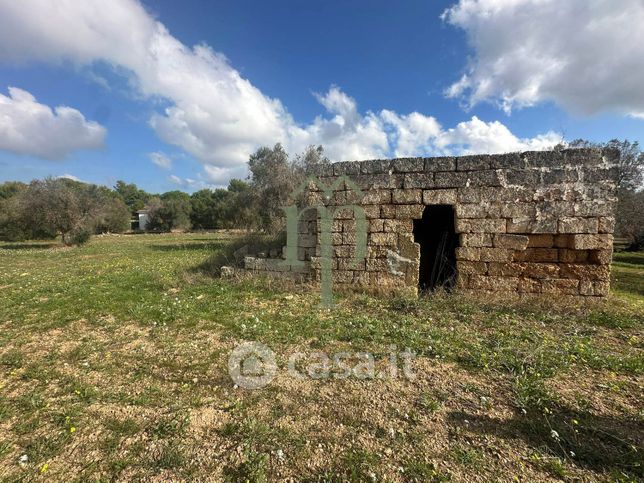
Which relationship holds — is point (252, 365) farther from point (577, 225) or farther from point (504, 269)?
point (577, 225)

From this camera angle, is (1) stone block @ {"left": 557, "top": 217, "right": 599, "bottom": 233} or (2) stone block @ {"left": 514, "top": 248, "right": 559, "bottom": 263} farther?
(2) stone block @ {"left": 514, "top": 248, "right": 559, "bottom": 263}

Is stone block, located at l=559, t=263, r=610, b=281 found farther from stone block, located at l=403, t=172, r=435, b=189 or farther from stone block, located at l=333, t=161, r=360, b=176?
stone block, located at l=333, t=161, r=360, b=176

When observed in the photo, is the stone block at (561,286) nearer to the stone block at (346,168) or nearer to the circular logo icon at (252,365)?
the stone block at (346,168)

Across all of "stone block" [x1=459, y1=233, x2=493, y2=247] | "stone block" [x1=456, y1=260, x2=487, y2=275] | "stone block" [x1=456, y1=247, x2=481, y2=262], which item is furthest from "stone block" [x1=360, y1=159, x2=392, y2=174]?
"stone block" [x1=456, y1=260, x2=487, y2=275]

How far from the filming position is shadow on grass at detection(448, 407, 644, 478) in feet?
7.95

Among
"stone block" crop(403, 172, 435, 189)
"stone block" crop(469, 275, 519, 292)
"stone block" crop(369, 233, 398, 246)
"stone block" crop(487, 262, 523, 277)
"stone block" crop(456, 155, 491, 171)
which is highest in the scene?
"stone block" crop(456, 155, 491, 171)

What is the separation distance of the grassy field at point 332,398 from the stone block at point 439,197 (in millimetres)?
2077

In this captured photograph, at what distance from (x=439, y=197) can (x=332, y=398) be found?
482 centimetres

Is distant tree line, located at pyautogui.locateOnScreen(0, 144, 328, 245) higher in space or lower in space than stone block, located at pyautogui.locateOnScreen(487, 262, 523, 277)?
higher

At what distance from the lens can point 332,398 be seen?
323 cm

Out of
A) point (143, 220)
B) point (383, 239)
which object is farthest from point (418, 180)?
point (143, 220)

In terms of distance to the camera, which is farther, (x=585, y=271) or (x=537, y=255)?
(x=537, y=255)

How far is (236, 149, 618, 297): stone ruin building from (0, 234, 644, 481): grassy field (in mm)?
704

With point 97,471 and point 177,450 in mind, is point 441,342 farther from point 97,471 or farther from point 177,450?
point 97,471
